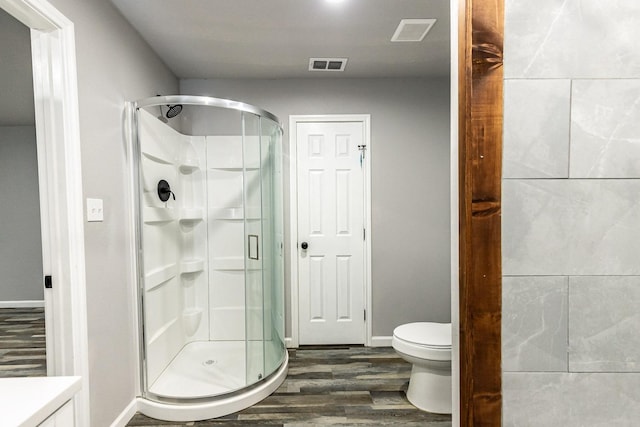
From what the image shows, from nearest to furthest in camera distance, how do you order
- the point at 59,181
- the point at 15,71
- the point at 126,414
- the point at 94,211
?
the point at 59,181 < the point at 94,211 < the point at 126,414 < the point at 15,71

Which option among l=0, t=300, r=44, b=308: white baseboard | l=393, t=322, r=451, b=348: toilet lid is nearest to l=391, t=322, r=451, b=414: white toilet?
l=393, t=322, r=451, b=348: toilet lid

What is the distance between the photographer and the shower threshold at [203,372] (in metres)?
2.32

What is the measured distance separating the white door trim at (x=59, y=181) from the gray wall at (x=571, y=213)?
1.75 meters

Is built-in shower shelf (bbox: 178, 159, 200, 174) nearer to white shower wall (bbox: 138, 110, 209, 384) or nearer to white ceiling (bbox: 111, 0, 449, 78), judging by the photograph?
white shower wall (bbox: 138, 110, 209, 384)

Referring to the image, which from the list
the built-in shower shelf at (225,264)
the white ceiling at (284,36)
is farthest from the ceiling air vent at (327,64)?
the built-in shower shelf at (225,264)

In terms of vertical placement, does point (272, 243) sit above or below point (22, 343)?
above

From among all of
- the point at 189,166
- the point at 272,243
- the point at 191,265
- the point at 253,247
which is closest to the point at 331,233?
the point at 272,243

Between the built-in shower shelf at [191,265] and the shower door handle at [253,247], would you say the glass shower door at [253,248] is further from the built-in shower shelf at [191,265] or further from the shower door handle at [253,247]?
the built-in shower shelf at [191,265]

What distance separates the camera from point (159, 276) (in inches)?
104

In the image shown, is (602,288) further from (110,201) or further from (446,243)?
(446,243)

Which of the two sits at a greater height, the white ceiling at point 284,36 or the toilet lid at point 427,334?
the white ceiling at point 284,36

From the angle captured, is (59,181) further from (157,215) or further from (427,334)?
(427,334)

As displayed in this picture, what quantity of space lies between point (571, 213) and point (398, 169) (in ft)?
8.07

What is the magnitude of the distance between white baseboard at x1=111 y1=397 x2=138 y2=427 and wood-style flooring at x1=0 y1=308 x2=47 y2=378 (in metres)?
1.05
